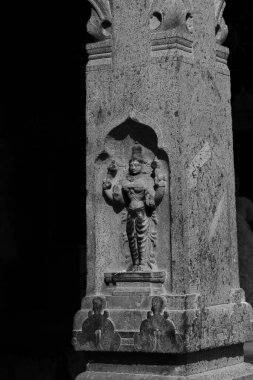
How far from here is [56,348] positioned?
32.9ft

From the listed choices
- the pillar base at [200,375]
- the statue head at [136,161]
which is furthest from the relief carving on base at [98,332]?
the statue head at [136,161]

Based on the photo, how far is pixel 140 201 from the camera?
736cm

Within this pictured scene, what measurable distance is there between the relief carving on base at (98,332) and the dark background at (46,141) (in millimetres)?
5376

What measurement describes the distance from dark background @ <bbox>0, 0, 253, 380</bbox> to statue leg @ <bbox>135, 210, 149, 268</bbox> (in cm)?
559

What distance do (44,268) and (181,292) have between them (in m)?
6.63

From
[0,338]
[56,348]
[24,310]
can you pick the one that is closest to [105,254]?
[56,348]

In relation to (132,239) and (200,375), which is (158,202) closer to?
(132,239)

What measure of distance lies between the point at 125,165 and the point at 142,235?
1.45 ft

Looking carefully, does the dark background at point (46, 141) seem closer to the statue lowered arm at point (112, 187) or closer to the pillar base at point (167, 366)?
the pillar base at point (167, 366)

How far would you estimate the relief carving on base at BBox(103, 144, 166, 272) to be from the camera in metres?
7.32

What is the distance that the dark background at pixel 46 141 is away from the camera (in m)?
13.2

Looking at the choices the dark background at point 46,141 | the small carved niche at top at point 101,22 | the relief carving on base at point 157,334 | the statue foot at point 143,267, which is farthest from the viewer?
the dark background at point 46,141

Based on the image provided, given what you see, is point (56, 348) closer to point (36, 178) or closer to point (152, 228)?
point (152, 228)

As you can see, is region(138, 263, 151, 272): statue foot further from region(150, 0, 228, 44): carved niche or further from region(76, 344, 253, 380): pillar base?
region(150, 0, 228, 44): carved niche
